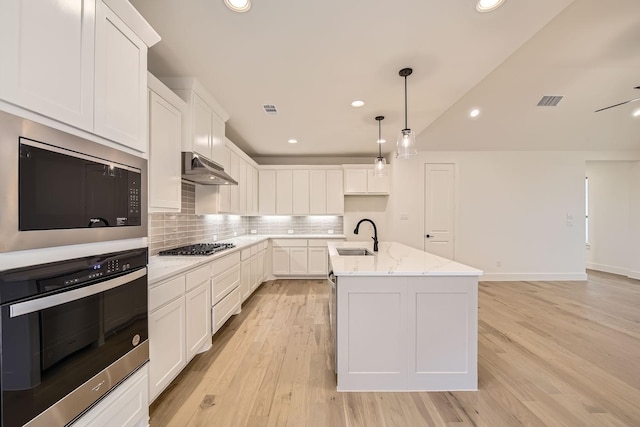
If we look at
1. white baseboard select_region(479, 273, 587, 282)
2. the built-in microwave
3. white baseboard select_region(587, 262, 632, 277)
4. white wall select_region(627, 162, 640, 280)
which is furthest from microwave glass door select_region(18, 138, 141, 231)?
white baseboard select_region(587, 262, 632, 277)

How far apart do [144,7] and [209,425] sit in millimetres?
2653

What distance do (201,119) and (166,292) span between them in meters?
1.78

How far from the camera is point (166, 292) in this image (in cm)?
175

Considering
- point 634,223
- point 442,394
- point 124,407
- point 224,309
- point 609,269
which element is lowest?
point 442,394

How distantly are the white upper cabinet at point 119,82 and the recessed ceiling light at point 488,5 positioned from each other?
1989mm

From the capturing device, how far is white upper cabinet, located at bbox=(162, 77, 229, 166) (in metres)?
2.46

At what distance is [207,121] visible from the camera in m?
2.80

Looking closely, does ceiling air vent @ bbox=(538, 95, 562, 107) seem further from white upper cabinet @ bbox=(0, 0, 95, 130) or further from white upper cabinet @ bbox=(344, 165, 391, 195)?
white upper cabinet @ bbox=(0, 0, 95, 130)

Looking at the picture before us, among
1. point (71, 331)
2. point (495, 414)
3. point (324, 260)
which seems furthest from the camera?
point (324, 260)

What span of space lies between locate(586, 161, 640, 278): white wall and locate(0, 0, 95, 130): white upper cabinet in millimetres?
8131

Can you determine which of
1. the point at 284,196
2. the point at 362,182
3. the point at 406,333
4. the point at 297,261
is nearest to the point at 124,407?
the point at 406,333

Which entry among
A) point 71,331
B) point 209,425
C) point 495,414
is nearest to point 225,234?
point 209,425

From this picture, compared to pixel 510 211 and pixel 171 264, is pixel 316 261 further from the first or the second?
pixel 510 211

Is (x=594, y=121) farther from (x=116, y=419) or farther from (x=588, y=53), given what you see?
(x=116, y=419)
